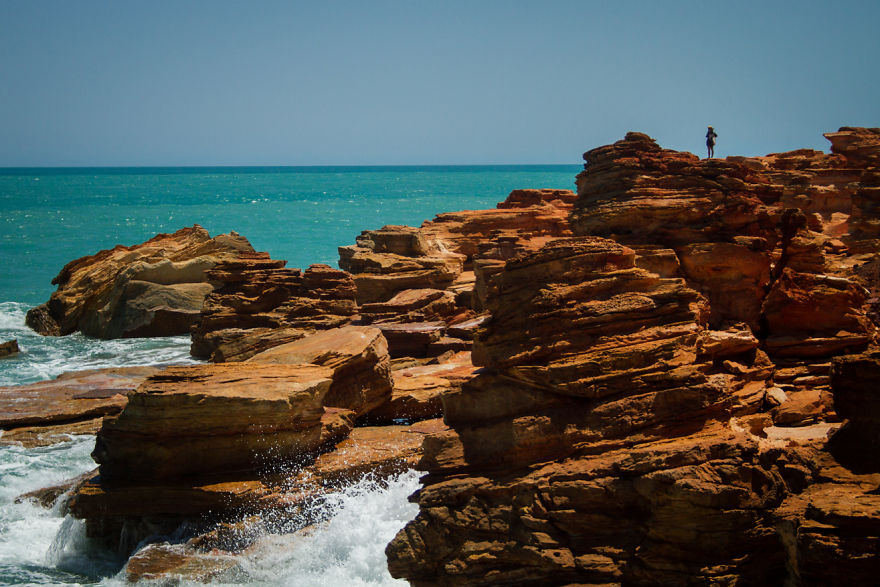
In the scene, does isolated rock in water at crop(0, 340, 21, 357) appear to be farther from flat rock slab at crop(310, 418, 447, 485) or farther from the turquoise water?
flat rock slab at crop(310, 418, 447, 485)

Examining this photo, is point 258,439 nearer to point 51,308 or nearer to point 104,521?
point 104,521

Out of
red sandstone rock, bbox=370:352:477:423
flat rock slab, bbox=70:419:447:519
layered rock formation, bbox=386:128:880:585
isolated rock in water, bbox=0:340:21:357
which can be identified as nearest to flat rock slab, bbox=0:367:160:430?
flat rock slab, bbox=70:419:447:519

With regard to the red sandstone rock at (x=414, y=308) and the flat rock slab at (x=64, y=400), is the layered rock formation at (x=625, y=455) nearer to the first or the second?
the red sandstone rock at (x=414, y=308)

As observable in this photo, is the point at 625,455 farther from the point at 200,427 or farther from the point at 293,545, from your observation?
the point at 200,427

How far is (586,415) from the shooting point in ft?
24.3

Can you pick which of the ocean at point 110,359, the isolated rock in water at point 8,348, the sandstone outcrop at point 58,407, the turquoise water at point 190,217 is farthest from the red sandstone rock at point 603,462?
the turquoise water at point 190,217

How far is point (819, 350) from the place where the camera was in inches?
453

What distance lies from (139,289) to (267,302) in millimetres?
7436

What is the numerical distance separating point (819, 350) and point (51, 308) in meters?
23.1

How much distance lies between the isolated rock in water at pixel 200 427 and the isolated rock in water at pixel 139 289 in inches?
524

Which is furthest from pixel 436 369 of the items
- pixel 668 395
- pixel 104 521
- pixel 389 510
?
pixel 668 395

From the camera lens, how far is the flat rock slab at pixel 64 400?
13.7 m

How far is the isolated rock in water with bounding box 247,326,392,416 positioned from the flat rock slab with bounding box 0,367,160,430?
4.10m

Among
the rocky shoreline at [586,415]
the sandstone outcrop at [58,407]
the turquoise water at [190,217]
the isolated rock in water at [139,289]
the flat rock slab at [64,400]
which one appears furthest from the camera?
the turquoise water at [190,217]
